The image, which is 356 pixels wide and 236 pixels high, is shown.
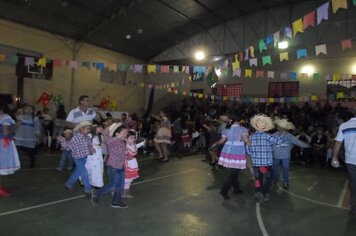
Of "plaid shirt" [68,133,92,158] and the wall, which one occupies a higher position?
the wall

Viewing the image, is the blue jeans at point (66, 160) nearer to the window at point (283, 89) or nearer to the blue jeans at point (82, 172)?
the blue jeans at point (82, 172)

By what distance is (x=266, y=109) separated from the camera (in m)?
19.8

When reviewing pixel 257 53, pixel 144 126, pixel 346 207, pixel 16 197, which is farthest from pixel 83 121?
pixel 257 53

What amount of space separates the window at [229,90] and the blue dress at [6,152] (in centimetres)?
1750

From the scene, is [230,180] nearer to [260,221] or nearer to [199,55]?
[260,221]

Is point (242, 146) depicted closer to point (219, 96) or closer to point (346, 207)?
point (346, 207)

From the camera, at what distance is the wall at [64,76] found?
53.7ft

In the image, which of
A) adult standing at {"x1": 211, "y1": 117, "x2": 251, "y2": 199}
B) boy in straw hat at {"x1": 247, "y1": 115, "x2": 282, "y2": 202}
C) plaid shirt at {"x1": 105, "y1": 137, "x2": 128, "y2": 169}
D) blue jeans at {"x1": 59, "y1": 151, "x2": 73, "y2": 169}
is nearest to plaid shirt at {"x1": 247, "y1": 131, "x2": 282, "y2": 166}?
boy in straw hat at {"x1": 247, "y1": 115, "x2": 282, "y2": 202}

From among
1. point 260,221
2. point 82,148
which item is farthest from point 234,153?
point 82,148

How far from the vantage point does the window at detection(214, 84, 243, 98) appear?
73.5ft

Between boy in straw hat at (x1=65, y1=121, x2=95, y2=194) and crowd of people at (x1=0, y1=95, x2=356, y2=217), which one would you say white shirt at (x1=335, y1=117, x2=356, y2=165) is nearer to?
crowd of people at (x1=0, y1=95, x2=356, y2=217)

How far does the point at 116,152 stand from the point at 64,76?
14.8 meters

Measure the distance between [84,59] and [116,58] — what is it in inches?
105

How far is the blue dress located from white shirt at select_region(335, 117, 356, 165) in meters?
5.69
